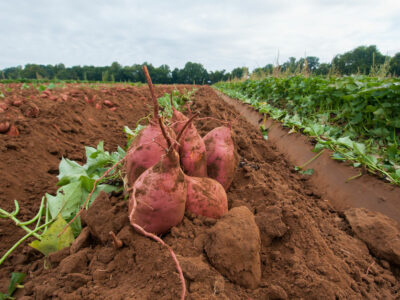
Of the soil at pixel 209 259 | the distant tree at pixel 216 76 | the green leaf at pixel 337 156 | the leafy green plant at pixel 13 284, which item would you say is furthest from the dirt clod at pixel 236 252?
the distant tree at pixel 216 76

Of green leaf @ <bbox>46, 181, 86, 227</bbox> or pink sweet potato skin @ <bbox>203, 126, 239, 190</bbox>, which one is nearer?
green leaf @ <bbox>46, 181, 86, 227</bbox>

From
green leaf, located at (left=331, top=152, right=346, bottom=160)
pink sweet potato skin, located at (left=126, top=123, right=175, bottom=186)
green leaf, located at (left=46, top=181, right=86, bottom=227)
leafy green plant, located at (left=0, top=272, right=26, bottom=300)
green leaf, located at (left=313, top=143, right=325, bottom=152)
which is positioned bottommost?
leafy green plant, located at (left=0, top=272, right=26, bottom=300)

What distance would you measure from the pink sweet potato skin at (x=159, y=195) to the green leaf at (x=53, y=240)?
452 millimetres

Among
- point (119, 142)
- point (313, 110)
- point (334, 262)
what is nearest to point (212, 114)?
point (119, 142)

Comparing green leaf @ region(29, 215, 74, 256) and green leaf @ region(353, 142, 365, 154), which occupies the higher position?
green leaf @ region(353, 142, 365, 154)

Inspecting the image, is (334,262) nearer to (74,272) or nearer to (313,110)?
(74,272)

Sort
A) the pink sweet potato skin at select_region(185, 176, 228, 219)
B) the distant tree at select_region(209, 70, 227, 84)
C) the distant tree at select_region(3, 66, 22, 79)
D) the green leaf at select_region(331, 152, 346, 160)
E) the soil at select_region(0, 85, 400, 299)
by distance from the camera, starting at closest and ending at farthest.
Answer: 1. the soil at select_region(0, 85, 400, 299)
2. the pink sweet potato skin at select_region(185, 176, 228, 219)
3. the green leaf at select_region(331, 152, 346, 160)
4. the distant tree at select_region(3, 66, 22, 79)
5. the distant tree at select_region(209, 70, 227, 84)

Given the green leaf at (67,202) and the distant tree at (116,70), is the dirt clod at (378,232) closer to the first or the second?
the green leaf at (67,202)

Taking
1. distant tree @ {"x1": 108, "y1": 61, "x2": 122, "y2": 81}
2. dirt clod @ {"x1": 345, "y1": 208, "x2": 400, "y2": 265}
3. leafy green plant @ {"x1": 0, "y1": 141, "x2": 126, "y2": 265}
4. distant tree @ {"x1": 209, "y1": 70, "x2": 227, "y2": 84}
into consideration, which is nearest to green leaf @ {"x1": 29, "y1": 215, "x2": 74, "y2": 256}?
leafy green plant @ {"x1": 0, "y1": 141, "x2": 126, "y2": 265}

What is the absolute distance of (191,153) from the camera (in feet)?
4.39

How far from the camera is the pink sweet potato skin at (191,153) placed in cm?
133

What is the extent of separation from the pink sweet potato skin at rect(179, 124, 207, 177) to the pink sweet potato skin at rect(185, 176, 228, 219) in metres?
0.10

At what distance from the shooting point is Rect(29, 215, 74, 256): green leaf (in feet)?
3.82

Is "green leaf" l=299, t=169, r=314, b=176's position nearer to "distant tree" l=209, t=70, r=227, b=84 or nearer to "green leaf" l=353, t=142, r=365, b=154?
"green leaf" l=353, t=142, r=365, b=154
